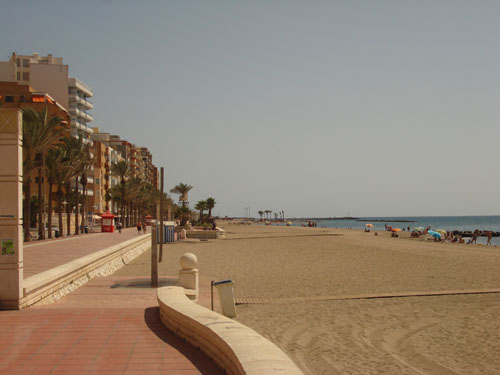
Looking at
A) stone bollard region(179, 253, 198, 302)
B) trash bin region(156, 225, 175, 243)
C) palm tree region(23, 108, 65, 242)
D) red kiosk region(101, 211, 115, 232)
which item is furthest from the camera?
red kiosk region(101, 211, 115, 232)

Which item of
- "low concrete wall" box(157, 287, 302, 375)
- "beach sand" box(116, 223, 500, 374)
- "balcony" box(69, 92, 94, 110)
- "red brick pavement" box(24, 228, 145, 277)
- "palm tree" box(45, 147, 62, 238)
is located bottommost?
"beach sand" box(116, 223, 500, 374)

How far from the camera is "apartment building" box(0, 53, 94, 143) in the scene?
70256 mm

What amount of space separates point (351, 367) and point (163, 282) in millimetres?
6491

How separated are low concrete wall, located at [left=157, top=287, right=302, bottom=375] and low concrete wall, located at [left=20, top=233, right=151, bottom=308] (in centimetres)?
282

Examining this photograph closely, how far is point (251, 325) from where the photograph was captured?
389 inches

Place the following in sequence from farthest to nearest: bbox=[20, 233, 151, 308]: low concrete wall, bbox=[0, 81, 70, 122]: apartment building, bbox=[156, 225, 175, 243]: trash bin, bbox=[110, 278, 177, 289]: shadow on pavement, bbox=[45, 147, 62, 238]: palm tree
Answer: bbox=[0, 81, 70, 122]: apartment building
bbox=[45, 147, 62, 238]: palm tree
bbox=[156, 225, 175, 243]: trash bin
bbox=[110, 278, 177, 289]: shadow on pavement
bbox=[20, 233, 151, 308]: low concrete wall

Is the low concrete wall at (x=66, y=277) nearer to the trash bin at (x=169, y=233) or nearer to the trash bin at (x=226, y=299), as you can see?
the trash bin at (x=226, y=299)

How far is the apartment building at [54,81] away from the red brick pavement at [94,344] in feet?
203

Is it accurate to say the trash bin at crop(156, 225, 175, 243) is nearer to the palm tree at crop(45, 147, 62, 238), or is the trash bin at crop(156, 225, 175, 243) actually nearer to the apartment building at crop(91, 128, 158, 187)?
the palm tree at crop(45, 147, 62, 238)

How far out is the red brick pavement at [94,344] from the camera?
4.95m

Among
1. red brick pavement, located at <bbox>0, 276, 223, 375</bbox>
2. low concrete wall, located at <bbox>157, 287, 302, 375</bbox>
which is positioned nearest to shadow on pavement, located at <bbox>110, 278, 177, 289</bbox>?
red brick pavement, located at <bbox>0, 276, 223, 375</bbox>

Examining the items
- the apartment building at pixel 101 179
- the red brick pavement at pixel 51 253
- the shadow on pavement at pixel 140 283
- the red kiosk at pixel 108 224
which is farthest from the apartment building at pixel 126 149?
the shadow on pavement at pixel 140 283

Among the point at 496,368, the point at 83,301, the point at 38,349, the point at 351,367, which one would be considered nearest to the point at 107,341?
the point at 38,349

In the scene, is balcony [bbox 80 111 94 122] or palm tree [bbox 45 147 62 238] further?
balcony [bbox 80 111 94 122]
